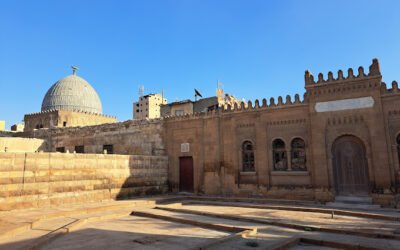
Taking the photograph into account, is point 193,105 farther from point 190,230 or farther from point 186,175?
point 190,230

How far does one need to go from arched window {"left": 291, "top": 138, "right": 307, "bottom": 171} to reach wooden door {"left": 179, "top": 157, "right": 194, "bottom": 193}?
256 inches

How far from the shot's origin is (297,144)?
16.2 metres

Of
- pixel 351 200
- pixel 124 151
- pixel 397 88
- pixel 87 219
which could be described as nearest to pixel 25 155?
pixel 87 219

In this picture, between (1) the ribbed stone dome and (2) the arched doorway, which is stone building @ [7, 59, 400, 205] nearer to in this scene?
(2) the arched doorway

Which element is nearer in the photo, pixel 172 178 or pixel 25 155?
pixel 25 155

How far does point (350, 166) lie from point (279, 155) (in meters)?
3.56

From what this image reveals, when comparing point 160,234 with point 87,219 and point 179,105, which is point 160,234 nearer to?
point 87,219

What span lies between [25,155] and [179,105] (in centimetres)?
2229

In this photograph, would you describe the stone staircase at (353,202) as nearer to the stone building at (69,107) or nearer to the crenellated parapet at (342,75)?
the crenellated parapet at (342,75)

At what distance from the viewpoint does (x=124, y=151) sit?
832 inches

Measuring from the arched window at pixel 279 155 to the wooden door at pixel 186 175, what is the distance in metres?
5.45

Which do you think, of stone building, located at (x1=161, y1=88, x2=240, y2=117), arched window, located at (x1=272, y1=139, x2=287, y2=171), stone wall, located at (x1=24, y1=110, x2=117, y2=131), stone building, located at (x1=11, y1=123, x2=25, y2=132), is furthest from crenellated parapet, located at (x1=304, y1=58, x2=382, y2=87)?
stone building, located at (x1=11, y1=123, x2=25, y2=132)

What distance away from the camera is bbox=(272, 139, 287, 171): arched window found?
646 inches

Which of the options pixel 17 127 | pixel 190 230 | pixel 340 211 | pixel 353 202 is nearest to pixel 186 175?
pixel 353 202
